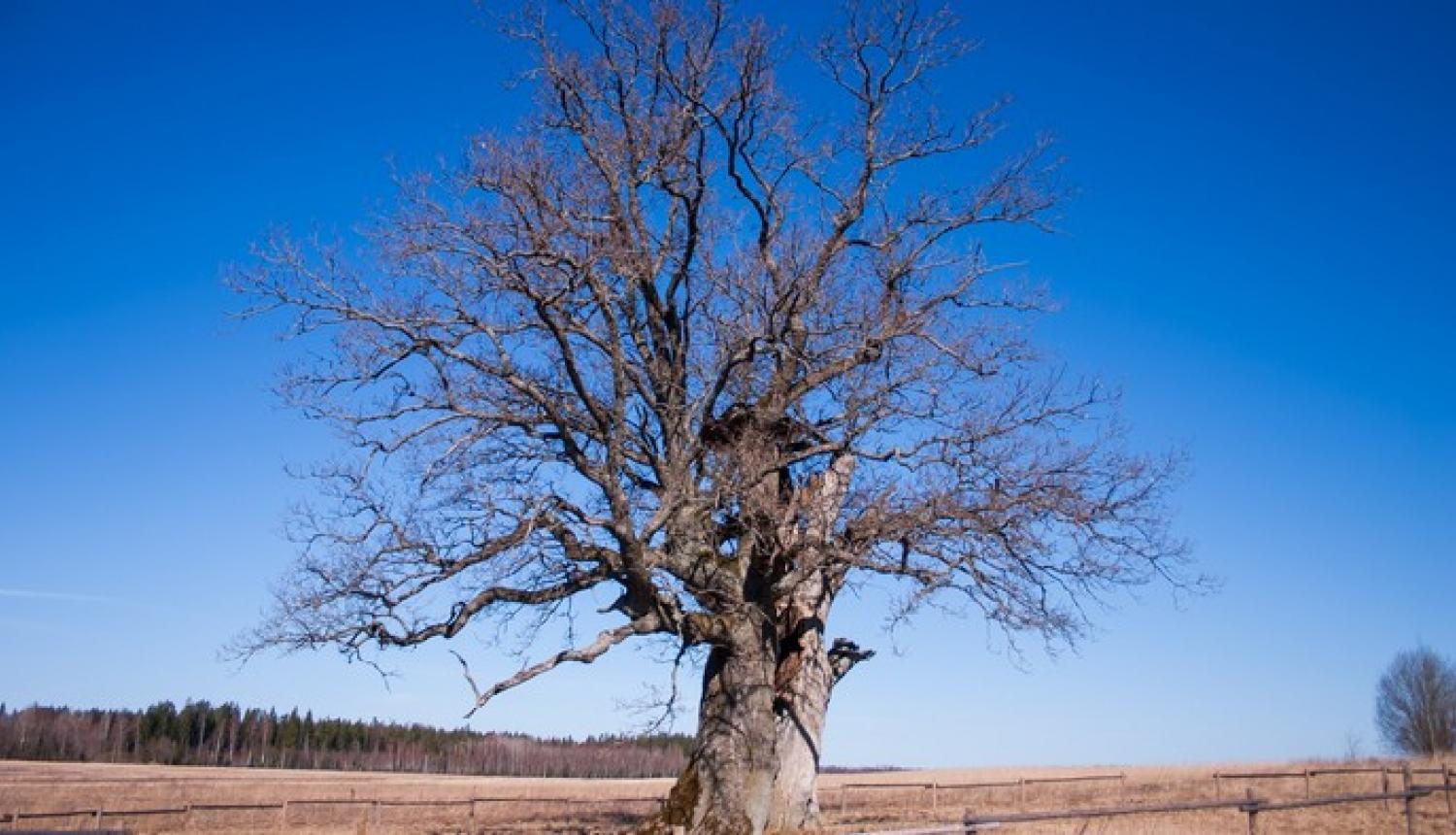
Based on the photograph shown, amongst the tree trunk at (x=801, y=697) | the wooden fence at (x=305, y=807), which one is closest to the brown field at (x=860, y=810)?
the wooden fence at (x=305, y=807)

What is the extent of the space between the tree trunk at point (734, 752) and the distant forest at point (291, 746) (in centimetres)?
8375

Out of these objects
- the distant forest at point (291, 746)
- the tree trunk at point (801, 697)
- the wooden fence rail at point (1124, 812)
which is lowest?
the distant forest at point (291, 746)

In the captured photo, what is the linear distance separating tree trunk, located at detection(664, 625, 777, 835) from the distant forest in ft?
275

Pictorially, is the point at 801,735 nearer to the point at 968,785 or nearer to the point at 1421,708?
the point at 968,785

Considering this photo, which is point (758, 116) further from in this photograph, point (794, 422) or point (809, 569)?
point (809, 569)

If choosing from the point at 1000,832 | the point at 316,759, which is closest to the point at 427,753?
the point at 316,759

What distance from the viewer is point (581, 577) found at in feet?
52.3

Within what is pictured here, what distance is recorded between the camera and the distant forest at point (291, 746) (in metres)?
114

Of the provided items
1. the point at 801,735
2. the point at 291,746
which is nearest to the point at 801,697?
the point at 801,735

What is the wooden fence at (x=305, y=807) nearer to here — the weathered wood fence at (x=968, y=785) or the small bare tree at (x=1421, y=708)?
the weathered wood fence at (x=968, y=785)

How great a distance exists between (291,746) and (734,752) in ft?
414

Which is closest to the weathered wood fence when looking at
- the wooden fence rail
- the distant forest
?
the wooden fence rail

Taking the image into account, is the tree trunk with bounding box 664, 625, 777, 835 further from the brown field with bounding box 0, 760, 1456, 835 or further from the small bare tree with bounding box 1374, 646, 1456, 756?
the small bare tree with bounding box 1374, 646, 1456, 756

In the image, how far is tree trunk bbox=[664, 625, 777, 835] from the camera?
52.2ft
